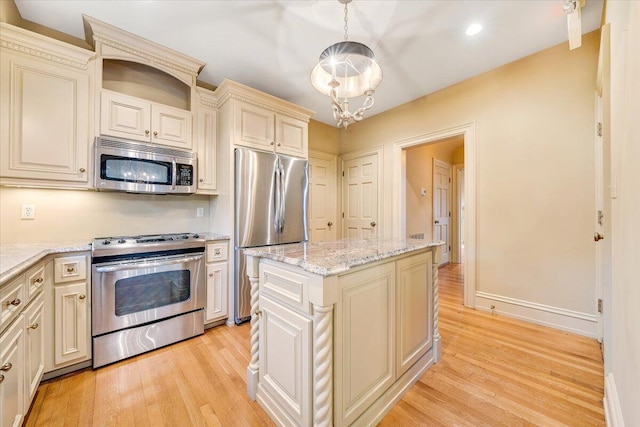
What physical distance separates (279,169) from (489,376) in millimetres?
2716

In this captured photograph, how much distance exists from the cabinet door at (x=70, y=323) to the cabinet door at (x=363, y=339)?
6.45 ft

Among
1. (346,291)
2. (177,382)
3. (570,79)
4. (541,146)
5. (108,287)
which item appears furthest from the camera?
(541,146)

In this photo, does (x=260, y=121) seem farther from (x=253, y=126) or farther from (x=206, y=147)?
(x=206, y=147)

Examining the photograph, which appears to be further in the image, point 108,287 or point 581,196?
point 581,196

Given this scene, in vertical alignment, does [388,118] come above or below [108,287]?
above

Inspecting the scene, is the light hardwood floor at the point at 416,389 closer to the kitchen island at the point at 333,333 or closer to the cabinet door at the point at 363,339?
the kitchen island at the point at 333,333

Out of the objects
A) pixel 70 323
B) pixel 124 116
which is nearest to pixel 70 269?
pixel 70 323

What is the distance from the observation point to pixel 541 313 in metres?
2.59

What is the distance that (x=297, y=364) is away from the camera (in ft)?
4.25

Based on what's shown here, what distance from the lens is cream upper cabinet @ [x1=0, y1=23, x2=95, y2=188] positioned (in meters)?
1.81

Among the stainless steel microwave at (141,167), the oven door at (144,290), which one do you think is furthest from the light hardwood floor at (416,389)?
the stainless steel microwave at (141,167)

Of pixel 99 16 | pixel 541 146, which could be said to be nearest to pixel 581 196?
pixel 541 146

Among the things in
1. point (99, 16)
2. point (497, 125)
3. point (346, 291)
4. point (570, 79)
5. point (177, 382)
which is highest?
point (99, 16)

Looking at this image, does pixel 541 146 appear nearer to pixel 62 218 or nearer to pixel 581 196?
pixel 581 196
